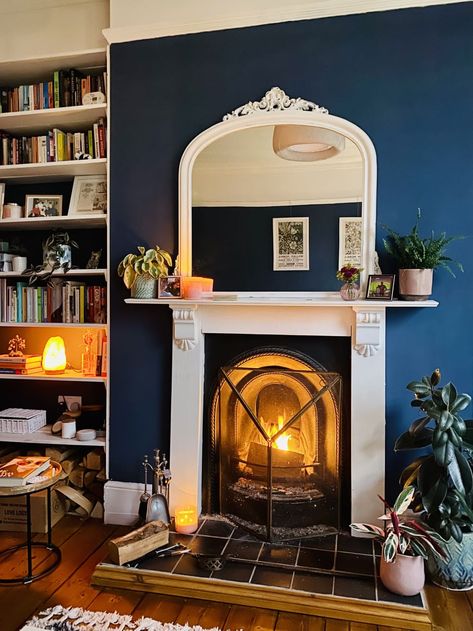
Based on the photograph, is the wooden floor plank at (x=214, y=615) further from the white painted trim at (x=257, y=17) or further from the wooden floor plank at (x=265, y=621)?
the white painted trim at (x=257, y=17)

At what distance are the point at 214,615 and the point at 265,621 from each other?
0.68 ft

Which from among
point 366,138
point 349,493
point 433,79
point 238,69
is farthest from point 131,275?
point 433,79

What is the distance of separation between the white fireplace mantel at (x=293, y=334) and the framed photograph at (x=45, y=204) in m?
0.91

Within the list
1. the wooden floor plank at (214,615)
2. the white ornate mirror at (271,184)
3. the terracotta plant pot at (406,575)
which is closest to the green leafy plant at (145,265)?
the white ornate mirror at (271,184)

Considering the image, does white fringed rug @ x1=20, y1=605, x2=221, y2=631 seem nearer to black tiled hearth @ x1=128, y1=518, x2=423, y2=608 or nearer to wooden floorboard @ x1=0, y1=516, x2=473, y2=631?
wooden floorboard @ x1=0, y1=516, x2=473, y2=631

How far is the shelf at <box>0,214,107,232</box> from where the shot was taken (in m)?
A: 2.83

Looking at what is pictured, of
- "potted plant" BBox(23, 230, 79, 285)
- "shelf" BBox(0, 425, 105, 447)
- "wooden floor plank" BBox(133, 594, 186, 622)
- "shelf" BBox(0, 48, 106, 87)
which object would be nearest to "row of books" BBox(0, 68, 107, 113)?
"shelf" BBox(0, 48, 106, 87)

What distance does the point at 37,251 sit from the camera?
10.5ft

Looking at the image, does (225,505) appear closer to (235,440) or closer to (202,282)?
(235,440)

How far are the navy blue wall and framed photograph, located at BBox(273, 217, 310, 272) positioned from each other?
388mm

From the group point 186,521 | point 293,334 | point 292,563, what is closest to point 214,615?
point 292,563

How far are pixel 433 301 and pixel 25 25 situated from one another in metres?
2.84

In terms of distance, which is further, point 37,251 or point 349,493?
point 37,251

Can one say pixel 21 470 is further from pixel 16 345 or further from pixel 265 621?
pixel 265 621
